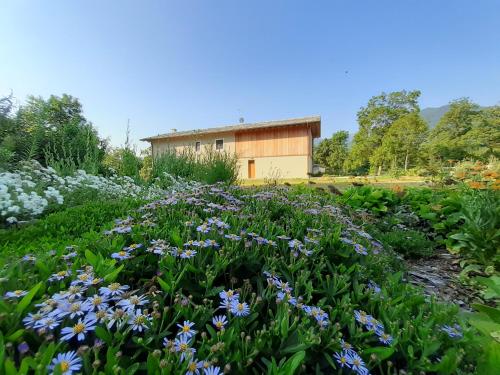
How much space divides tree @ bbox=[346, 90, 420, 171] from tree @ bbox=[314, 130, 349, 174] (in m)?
5.87

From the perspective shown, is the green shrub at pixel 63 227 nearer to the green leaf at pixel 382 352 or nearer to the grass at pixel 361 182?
the green leaf at pixel 382 352

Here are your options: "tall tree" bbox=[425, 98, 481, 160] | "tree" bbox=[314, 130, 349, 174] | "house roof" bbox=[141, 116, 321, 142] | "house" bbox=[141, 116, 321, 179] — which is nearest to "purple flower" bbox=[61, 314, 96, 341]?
"house" bbox=[141, 116, 321, 179]

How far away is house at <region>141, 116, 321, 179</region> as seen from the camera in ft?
63.6

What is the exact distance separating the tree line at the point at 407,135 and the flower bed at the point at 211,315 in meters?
24.0

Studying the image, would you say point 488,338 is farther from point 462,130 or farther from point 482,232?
point 462,130

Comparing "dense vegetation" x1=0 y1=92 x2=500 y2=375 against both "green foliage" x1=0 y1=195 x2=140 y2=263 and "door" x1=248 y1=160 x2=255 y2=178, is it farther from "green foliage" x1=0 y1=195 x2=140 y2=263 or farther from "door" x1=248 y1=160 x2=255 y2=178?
"door" x1=248 y1=160 x2=255 y2=178

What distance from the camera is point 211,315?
79cm

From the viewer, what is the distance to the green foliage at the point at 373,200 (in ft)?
11.9

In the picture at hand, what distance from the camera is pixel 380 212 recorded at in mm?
3721

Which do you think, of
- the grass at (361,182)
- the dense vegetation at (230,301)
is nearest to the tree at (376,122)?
the grass at (361,182)

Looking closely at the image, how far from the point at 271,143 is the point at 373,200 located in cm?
1704

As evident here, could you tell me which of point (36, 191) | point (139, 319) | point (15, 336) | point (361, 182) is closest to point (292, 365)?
point (139, 319)

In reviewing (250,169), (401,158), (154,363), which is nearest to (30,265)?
(154,363)

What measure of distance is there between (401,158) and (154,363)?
29877 millimetres
